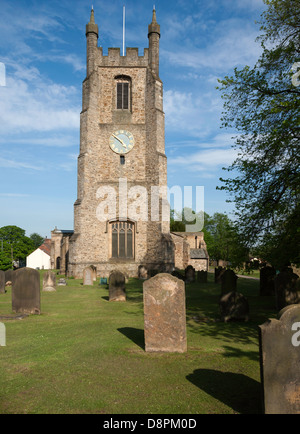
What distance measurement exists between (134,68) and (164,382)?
86.5ft

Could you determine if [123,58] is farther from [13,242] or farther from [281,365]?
[13,242]

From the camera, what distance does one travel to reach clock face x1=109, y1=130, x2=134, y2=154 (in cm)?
2505

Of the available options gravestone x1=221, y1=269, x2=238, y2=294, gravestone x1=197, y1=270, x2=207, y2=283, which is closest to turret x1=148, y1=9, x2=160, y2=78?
gravestone x1=197, y1=270, x2=207, y2=283

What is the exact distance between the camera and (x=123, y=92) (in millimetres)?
26297

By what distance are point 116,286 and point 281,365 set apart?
938 centimetres

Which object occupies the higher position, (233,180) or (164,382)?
(233,180)

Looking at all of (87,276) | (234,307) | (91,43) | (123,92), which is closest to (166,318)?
(234,307)

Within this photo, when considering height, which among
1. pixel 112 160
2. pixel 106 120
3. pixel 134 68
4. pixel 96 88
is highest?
pixel 134 68

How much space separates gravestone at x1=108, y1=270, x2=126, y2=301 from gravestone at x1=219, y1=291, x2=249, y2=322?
4874mm

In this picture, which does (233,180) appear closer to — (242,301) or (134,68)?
(242,301)

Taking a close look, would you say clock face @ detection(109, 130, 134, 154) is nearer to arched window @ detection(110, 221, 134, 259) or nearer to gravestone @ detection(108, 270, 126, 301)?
arched window @ detection(110, 221, 134, 259)

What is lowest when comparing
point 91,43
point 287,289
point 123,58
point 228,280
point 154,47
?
point 287,289

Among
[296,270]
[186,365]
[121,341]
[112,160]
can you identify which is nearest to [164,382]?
[186,365]

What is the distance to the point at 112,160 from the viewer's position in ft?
82.0
